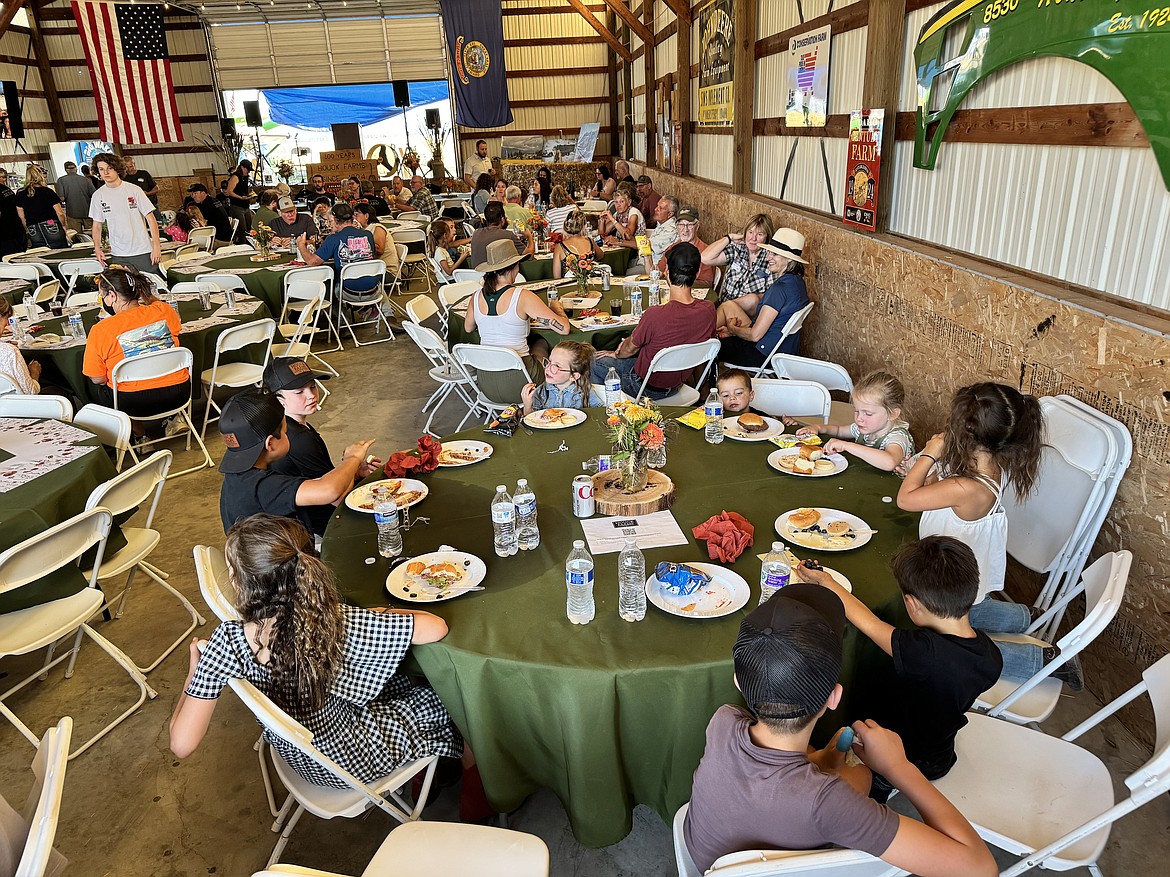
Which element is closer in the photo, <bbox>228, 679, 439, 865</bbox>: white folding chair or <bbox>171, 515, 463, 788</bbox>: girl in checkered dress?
<bbox>228, 679, 439, 865</bbox>: white folding chair

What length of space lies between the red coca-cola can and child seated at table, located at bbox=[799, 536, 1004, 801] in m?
1.00

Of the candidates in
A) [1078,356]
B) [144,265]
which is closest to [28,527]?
[1078,356]

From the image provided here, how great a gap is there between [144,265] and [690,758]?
8.41 metres

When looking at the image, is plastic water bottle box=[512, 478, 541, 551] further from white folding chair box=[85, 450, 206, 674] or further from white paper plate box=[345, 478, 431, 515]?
white folding chair box=[85, 450, 206, 674]

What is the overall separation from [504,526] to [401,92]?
2047cm

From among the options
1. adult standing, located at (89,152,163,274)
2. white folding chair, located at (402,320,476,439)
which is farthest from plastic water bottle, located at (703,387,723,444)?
adult standing, located at (89,152,163,274)

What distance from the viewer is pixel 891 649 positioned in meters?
1.98

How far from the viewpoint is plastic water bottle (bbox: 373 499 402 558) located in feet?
8.41

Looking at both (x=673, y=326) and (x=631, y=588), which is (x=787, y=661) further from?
(x=673, y=326)

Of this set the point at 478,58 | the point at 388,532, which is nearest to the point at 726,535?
the point at 388,532

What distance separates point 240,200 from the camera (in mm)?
14539

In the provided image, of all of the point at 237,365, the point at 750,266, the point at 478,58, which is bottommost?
the point at 237,365

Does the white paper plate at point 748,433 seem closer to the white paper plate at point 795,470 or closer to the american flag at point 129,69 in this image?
the white paper plate at point 795,470

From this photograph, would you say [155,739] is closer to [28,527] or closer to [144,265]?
[28,527]
